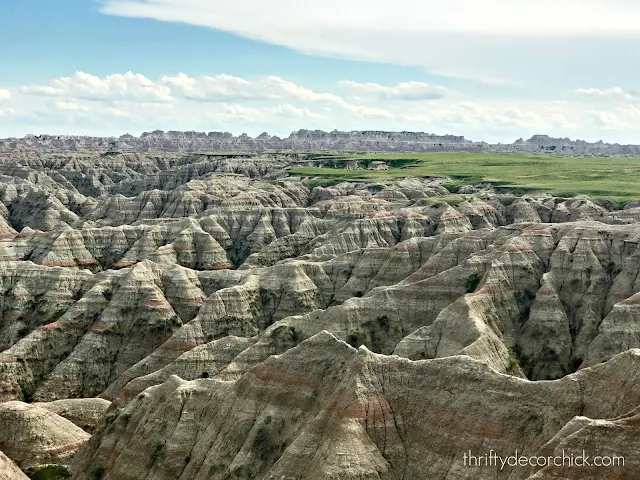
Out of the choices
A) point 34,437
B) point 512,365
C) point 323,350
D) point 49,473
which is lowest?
point 49,473

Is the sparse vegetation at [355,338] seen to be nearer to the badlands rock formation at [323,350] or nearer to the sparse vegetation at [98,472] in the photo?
the badlands rock formation at [323,350]

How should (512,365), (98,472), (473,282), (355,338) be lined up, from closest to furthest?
(98,472)
(512,365)
(355,338)
(473,282)

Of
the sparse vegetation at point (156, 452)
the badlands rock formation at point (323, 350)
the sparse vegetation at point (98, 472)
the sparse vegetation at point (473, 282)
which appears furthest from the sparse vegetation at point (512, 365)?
the sparse vegetation at point (98, 472)

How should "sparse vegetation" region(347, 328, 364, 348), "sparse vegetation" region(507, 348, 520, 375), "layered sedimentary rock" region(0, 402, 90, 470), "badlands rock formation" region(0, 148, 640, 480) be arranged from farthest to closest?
1. "sparse vegetation" region(347, 328, 364, 348)
2. "sparse vegetation" region(507, 348, 520, 375)
3. "layered sedimentary rock" region(0, 402, 90, 470)
4. "badlands rock formation" region(0, 148, 640, 480)

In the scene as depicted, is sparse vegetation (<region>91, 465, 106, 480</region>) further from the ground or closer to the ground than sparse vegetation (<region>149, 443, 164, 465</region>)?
closer to the ground

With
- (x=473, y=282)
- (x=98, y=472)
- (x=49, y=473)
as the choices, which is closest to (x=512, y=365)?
(x=473, y=282)

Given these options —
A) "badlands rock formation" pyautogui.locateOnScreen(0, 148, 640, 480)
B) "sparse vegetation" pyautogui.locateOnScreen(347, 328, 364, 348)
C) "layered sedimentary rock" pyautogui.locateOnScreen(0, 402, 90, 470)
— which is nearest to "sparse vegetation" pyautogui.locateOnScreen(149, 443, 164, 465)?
"badlands rock formation" pyautogui.locateOnScreen(0, 148, 640, 480)

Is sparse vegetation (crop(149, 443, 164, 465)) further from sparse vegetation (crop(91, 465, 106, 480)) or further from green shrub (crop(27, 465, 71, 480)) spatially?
green shrub (crop(27, 465, 71, 480))

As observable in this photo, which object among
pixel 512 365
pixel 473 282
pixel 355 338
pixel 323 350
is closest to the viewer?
pixel 323 350

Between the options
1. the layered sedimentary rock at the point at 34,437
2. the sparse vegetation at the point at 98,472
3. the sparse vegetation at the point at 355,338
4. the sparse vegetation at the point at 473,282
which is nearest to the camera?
the sparse vegetation at the point at 98,472

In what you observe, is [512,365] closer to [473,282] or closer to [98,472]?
[473,282]
